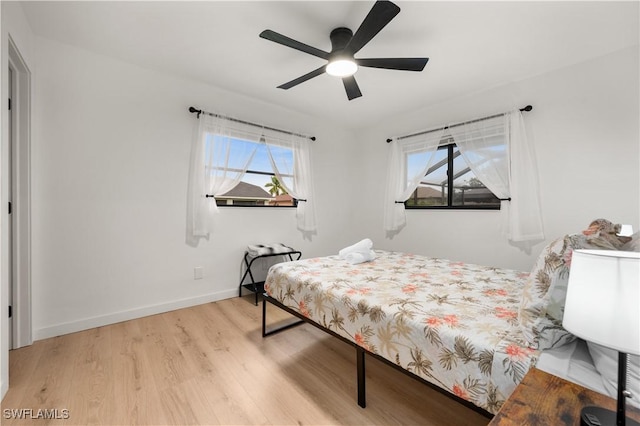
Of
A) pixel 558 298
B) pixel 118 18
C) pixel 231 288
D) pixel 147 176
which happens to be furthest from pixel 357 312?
pixel 118 18

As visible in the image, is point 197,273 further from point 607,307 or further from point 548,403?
point 607,307

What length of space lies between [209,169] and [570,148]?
3664mm

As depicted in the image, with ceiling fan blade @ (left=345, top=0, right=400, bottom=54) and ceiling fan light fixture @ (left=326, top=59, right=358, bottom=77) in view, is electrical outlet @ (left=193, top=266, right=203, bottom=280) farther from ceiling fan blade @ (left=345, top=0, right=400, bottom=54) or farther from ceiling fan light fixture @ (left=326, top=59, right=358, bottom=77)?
ceiling fan blade @ (left=345, top=0, right=400, bottom=54)

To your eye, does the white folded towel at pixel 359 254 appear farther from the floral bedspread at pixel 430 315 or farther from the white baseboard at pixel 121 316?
the white baseboard at pixel 121 316

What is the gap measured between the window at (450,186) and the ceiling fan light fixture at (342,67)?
1878mm

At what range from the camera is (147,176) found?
2715 mm

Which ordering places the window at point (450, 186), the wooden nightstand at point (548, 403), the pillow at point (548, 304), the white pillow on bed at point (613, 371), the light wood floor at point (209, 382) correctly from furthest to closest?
the window at point (450, 186)
the light wood floor at point (209, 382)
the pillow at point (548, 304)
the white pillow on bed at point (613, 371)
the wooden nightstand at point (548, 403)

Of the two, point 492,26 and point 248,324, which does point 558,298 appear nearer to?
point 492,26

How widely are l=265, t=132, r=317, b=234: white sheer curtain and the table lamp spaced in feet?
10.6

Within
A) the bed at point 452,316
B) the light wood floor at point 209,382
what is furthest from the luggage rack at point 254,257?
the bed at point 452,316

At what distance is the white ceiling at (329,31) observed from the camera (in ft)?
6.12

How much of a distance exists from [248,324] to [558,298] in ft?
7.60

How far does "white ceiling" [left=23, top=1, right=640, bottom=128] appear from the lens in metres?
1.87

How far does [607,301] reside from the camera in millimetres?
642
